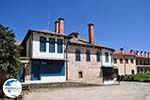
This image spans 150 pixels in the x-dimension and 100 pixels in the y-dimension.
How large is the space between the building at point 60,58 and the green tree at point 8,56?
25.3ft

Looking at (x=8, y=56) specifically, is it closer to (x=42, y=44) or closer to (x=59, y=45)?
(x=42, y=44)

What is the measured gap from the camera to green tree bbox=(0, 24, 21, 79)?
19.3 meters

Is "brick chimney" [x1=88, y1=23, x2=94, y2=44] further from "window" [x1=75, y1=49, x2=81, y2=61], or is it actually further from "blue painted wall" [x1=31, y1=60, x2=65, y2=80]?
"blue painted wall" [x1=31, y1=60, x2=65, y2=80]

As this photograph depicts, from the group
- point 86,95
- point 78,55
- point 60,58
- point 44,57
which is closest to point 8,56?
point 86,95

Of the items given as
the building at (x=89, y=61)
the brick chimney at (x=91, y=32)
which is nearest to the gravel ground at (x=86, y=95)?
the building at (x=89, y=61)

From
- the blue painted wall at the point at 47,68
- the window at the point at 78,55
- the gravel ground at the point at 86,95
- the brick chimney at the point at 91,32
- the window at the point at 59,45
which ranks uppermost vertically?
the brick chimney at the point at 91,32

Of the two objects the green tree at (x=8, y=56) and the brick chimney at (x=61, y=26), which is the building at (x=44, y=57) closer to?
the brick chimney at (x=61, y=26)

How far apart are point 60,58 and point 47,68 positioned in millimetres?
2502

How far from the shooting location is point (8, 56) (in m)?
19.6

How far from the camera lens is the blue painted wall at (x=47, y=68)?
29.1 meters

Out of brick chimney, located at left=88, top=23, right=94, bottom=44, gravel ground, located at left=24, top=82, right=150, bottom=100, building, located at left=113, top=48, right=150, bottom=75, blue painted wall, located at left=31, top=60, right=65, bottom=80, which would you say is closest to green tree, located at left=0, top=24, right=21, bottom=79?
gravel ground, located at left=24, top=82, right=150, bottom=100

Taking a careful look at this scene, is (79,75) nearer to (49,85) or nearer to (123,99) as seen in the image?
(49,85)

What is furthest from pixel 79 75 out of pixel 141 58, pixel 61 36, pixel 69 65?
pixel 141 58

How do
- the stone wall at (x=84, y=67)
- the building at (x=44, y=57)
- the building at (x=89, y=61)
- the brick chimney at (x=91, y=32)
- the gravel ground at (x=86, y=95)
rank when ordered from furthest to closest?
the brick chimney at (x=91, y=32) < the building at (x=89, y=61) < the stone wall at (x=84, y=67) < the building at (x=44, y=57) < the gravel ground at (x=86, y=95)
